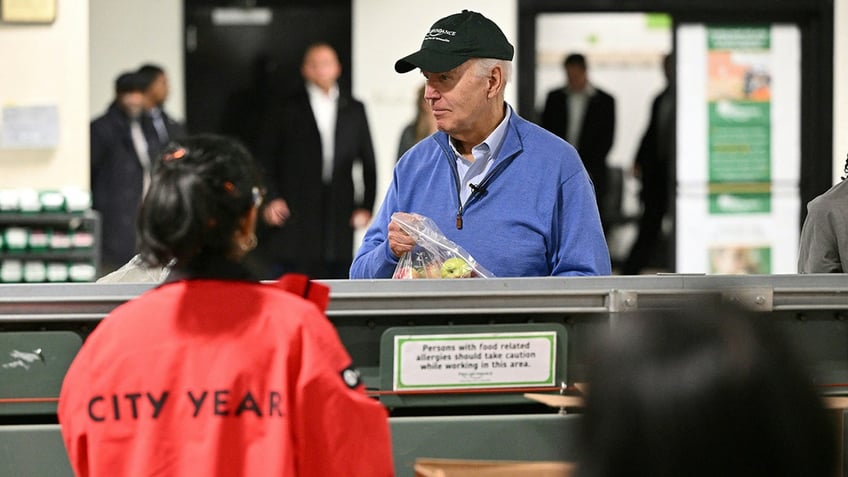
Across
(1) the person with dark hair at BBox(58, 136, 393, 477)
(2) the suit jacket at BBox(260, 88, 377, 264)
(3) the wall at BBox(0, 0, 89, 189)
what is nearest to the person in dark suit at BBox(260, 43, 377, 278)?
(2) the suit jacket at BBox(260, 88, 377, 264)

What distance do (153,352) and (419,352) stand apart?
88 cm

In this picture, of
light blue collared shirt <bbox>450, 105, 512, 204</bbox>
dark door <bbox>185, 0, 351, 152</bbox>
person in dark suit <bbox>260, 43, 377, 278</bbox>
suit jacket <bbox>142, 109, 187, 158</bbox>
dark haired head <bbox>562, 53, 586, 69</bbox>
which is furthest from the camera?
dark door <bbox>185, 0, 351, 152</bbox>

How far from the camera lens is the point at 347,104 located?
9750 millimetres

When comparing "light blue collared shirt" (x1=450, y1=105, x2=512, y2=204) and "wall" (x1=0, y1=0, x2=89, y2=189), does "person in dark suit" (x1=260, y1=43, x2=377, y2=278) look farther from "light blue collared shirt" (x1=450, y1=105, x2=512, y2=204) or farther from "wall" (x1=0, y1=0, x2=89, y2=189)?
"light blue collared shirt" (x1=450, y1=105, x2=512, y2=204)

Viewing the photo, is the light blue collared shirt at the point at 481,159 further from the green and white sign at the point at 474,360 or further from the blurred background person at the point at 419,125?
the blurred background person at the point at 419,125

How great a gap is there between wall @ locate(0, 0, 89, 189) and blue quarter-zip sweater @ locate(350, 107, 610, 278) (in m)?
5.67

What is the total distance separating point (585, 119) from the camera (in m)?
10.3

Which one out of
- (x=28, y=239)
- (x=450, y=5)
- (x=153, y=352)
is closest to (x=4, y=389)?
(x=153, y=352)

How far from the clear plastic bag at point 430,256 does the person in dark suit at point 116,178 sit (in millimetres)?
6006

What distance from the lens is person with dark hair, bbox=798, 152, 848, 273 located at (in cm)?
363

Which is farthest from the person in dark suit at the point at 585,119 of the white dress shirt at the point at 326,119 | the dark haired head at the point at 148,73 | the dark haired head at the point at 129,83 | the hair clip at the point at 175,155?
the hair clip at the point at 175,155

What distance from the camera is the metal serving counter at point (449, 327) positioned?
2816 millimetres

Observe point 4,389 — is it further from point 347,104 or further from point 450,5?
point 450,5

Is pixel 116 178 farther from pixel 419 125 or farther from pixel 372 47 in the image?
pixel 372 47
